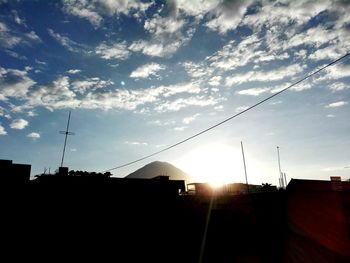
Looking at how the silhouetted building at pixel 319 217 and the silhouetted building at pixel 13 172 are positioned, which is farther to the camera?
the silhouetted building at pixel 319 217

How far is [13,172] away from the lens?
1561 centimetres

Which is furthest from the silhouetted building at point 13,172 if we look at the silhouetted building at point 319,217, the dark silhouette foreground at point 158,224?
the silhouetted building at point 319,217

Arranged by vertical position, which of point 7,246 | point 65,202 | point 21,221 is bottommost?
point 7,246

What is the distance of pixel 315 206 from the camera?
63.2 feet

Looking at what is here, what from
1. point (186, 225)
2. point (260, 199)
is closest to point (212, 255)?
point (186, 225)

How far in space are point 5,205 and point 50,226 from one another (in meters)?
2.63

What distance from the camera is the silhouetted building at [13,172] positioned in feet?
50.6

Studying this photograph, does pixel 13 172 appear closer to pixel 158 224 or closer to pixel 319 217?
pixel 158 224

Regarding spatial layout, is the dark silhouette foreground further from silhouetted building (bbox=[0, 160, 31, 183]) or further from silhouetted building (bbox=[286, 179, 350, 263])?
silhouetted building (bbox=[0, 160, 31, 183])

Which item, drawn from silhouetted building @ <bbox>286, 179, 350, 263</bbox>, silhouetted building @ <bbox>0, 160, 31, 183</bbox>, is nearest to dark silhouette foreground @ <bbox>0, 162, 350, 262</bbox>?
silhouetted building @ <bbox>286, 179, 350, 263</bbox>

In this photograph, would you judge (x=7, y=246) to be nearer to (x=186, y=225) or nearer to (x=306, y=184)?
(x=186, y=225)

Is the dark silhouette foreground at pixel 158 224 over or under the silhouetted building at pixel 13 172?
under

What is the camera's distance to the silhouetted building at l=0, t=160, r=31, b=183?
15414 mm

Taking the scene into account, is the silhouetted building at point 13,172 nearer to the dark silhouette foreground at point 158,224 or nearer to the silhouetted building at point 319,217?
the dark silhouette foreground at point 158,224
